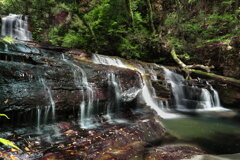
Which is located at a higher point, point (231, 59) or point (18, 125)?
point (231, 59)

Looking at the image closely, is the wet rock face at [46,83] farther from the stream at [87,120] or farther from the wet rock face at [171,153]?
the wet rock face at [171,153]

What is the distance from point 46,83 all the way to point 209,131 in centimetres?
538

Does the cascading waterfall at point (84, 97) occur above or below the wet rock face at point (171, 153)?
above

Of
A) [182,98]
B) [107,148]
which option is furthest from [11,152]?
[182,98]

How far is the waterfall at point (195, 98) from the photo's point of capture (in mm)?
8672

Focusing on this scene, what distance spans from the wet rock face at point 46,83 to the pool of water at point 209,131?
79.1 inches

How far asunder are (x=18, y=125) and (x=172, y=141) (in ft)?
12.9

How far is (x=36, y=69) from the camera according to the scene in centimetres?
461

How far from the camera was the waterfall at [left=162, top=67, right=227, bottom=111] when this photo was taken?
867cm

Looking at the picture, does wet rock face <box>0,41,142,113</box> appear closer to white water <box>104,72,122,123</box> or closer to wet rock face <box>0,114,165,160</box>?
white water <box>104,72,122,123</box>

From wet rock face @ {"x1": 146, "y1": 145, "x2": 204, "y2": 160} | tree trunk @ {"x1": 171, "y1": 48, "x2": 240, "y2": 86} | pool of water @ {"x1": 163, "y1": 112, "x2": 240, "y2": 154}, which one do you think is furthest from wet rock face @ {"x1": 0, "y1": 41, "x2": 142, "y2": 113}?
tree trunk @ {"x1": 171, "y1": 48, "x2": 240, "y2": 86}

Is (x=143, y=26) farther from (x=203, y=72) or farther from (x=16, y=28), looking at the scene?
(x=16, y=28)

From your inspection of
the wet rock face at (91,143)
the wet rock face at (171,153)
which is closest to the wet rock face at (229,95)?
the wet rock face at (91,143)

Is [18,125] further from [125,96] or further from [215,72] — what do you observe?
[215,72]
